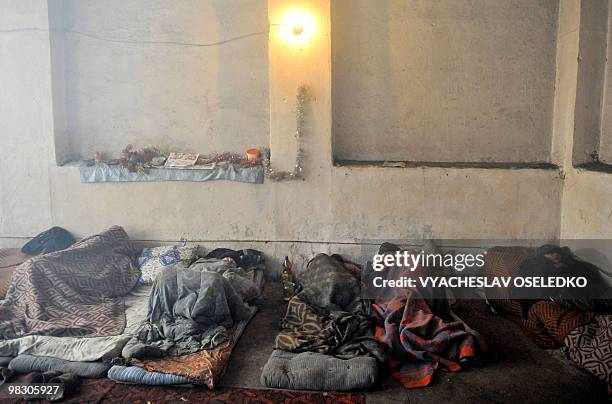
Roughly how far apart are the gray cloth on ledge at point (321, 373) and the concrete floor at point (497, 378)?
111mm

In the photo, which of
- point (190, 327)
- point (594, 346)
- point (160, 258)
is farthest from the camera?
point (160, 258)

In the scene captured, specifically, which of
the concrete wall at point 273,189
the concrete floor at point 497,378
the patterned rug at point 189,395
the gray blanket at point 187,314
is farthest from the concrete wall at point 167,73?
the patterned rug at point 189,395

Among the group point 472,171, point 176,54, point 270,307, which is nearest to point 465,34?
point 472,171

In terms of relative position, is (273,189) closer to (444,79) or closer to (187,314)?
(187,314)

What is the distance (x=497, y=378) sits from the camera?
3752 millimetres

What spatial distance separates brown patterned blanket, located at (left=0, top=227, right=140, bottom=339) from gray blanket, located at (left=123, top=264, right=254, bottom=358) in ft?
1.21

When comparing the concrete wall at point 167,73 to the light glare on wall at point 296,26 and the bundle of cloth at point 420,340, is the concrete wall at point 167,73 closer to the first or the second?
the light glare on wall at point 296,26

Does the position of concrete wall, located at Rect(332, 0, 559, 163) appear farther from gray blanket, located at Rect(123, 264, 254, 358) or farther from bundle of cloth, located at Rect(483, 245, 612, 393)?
gray blanket, located at Rect(123, 264, 254, 358)

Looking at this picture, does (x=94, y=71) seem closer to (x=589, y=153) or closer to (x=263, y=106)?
(x=263, y=106)

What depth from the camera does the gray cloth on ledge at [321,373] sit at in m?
3.58

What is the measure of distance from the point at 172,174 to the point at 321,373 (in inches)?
117

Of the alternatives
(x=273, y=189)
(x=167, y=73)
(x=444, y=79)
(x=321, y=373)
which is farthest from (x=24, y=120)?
(x=444, y=79)

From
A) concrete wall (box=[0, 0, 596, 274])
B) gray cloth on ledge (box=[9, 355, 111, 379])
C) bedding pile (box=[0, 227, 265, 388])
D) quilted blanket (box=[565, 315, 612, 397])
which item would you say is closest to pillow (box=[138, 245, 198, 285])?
bedding pile (box=[0, 227, 265, 388])

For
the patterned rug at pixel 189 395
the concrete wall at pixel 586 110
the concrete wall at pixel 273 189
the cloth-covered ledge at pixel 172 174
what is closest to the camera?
the patterned rug at pixel 189 395
